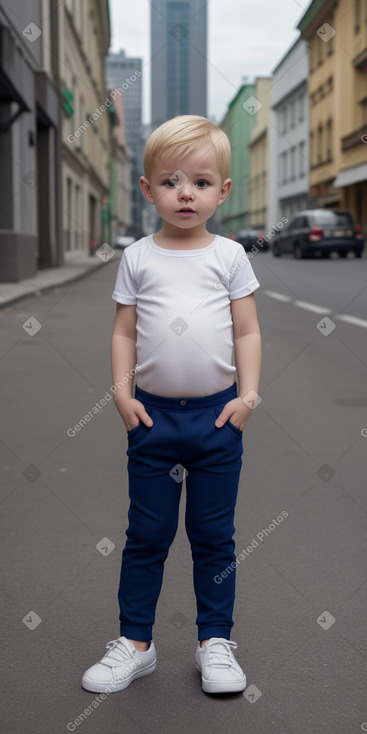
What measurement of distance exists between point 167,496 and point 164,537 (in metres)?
0.11

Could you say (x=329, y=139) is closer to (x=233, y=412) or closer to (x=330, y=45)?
(x=330, y=45)

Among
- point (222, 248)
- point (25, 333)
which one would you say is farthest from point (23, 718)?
point (25, 333)

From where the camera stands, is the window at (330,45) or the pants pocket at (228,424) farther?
the window at (330,45)

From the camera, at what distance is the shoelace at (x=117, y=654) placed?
228 cm

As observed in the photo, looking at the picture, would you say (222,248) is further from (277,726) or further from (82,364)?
(82,364)

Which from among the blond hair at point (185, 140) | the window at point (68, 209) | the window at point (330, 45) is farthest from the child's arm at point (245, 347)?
the window at point (330, 45)

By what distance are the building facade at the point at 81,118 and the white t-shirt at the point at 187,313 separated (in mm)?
19429

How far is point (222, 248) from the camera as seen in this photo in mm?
2270

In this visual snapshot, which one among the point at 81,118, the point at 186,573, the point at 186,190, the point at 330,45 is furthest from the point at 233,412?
the point at 330,45

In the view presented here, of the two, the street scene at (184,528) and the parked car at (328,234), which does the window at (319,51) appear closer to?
the parked car at (328,234)

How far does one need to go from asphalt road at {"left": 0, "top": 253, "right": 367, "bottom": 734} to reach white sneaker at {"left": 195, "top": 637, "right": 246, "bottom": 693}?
0.10 ft

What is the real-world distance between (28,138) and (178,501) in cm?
1774

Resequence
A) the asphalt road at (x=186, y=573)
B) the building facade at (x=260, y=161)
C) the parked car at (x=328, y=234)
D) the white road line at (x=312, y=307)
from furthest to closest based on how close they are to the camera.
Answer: the building facade at (x=260, y=161), the parked car at (x=328, y=234), the white road line at (x=312, y=307), the asphalt road at (x=186, y=573)

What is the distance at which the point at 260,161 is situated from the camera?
68.2 m
